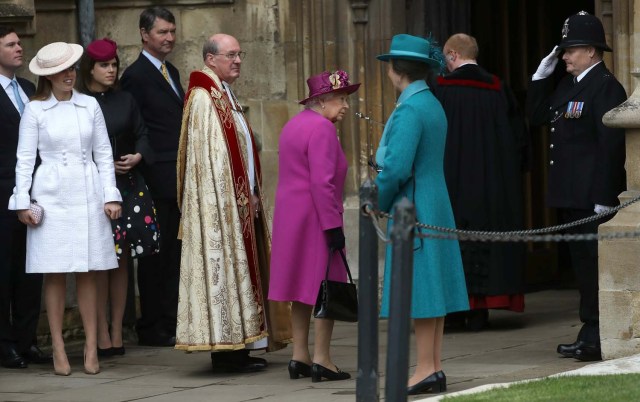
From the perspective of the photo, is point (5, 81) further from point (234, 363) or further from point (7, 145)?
point (234, 363)

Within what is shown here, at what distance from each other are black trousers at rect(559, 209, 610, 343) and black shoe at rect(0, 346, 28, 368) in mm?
3136

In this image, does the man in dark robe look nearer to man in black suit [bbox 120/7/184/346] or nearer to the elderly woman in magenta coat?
man in black suit [bbox 120/7/184/346]

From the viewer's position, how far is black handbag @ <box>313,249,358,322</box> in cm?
870

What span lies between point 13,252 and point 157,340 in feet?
4.12

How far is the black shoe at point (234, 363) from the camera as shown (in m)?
9.42

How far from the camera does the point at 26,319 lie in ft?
33.3

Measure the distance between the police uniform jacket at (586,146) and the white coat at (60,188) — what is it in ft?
8.04

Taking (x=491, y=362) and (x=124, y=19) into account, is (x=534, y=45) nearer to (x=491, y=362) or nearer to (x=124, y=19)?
(x=124, y=19)

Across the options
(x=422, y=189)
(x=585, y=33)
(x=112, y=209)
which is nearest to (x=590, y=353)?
(x=422, y=189)

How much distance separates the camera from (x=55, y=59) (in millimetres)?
9539

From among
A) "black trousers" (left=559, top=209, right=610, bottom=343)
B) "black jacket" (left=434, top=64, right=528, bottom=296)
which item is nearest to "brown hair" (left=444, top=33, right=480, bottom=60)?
"black jacket" (left=434, top=64, right=528, bottom=296)

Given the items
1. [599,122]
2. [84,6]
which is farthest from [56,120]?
[599,122]

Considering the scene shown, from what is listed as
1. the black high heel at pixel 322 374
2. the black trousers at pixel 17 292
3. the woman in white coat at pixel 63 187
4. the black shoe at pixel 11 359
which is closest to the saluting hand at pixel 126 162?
the woman in white coat at pixel 63 187

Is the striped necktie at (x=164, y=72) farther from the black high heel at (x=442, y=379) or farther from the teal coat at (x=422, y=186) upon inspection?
→ the black high heel at (x=442, y=379)
